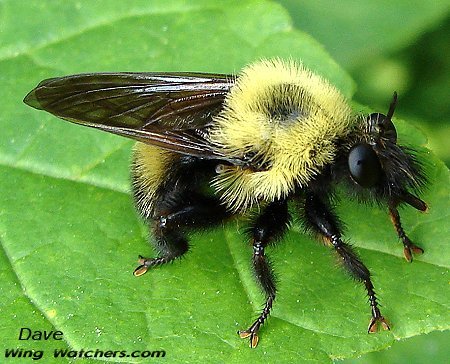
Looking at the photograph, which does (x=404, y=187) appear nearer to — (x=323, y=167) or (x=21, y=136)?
(x=323, y=167)

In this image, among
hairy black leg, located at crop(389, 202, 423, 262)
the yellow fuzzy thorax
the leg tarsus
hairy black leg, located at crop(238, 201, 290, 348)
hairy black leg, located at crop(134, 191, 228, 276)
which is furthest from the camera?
hairy black leg, located at crop(134, 191, 228, 276)

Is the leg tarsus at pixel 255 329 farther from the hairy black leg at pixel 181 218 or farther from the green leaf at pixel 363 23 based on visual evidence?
the green leaf at pixel 363 23

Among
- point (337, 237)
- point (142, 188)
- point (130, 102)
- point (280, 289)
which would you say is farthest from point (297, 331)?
point (130, 102)

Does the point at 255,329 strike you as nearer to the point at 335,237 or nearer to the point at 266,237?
the point at 266,237

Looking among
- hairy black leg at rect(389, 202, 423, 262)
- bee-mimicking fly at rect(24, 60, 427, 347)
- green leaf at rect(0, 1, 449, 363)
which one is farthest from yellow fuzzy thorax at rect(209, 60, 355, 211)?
hairy black leg at rect(389, 202, 423, 262)

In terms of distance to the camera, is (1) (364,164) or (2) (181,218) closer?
(1) (364,164)

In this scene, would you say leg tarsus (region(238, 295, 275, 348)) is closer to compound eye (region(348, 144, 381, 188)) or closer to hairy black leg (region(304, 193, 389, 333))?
hairy black leg (region(304, 193, 389, 333))

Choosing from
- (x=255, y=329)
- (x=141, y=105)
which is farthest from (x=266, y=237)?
(x=141, y=105)
